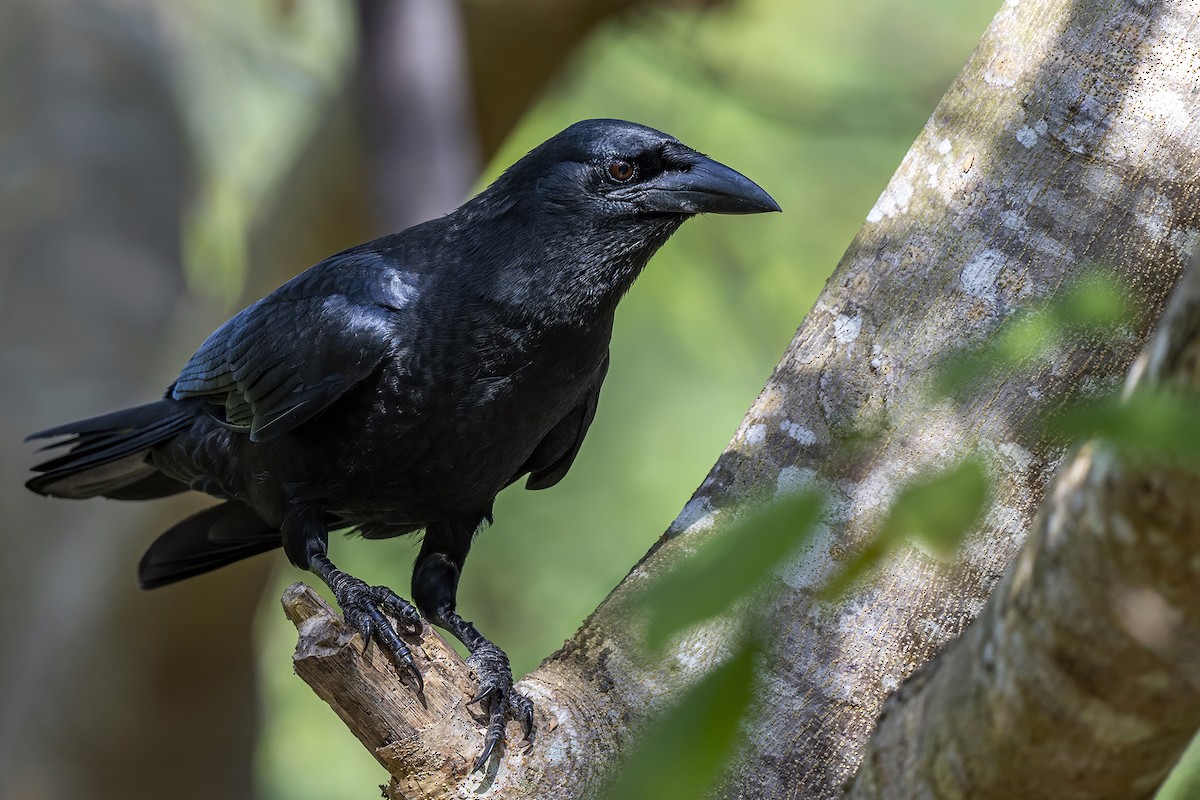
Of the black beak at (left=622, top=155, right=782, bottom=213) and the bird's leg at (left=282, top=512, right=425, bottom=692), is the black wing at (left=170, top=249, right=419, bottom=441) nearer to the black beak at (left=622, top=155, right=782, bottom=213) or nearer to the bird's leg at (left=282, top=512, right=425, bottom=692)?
the bird's leg at (left=282, top=512, right=425, bottom=692)

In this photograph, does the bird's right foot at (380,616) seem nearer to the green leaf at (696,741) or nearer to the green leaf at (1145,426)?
the green leaf at (696,741)

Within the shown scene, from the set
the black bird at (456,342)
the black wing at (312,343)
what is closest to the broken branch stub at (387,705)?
the black bird at (456,342)

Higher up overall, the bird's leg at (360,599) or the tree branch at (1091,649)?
the bird's leg at (360,599)

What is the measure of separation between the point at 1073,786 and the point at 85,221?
698cm

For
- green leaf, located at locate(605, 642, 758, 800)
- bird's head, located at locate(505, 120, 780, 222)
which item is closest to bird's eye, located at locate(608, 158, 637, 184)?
bird's head, located at locate(505, 120, 780, 222)

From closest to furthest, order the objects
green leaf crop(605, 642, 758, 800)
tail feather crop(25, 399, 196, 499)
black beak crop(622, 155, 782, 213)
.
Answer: green leaf crop(605, 642, 758, 800) → black beak crop(622, 155, 782, 213) → tail feather crop(25, 399, 196, 499)

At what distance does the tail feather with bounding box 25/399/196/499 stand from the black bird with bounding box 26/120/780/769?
0.49 m

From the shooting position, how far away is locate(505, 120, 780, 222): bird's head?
312cm

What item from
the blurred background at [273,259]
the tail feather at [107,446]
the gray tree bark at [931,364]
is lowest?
the gray tree bark at [931,364]

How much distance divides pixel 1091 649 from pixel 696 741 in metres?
0.39

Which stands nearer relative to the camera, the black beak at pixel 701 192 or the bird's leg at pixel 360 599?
the bird's leg at pixel 360 599

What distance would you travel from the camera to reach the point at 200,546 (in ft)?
13.4

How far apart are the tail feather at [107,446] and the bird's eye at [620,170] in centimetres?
169

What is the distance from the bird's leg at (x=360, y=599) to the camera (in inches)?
96.7
